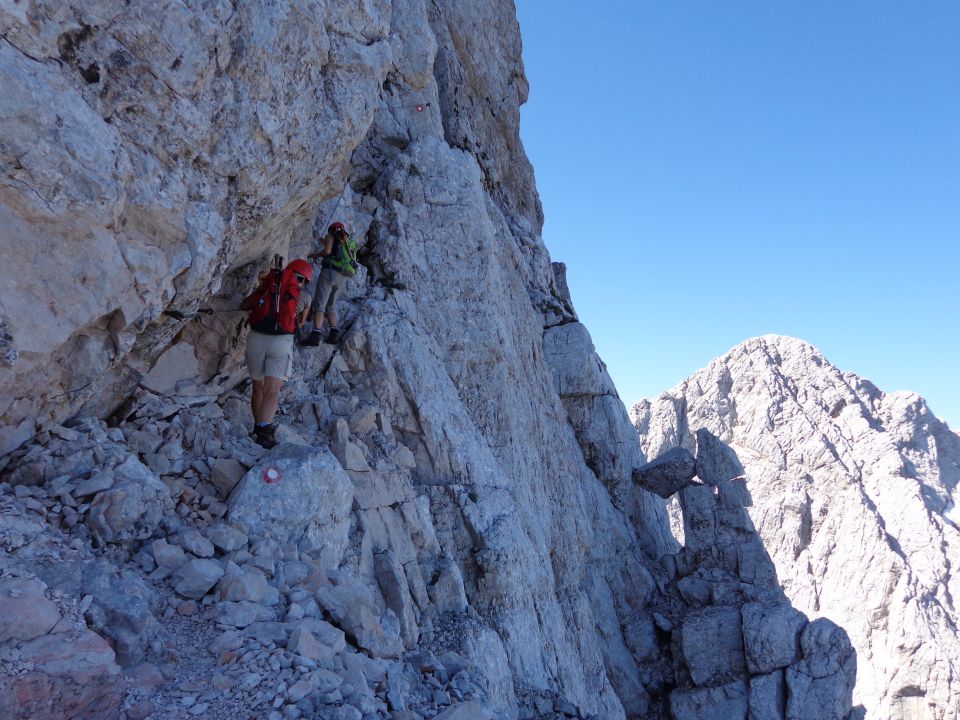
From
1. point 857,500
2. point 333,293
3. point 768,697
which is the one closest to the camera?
point 333,293

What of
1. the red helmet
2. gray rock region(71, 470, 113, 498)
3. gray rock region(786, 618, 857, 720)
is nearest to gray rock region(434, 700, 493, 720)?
gray rock region(71, 470, 113, 498)

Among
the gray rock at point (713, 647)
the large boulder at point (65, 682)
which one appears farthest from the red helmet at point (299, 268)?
the gray rock at point (713, 647)

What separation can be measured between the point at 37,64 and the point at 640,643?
1745 centimetres

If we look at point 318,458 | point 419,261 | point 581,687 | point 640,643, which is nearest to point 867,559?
point 640,643

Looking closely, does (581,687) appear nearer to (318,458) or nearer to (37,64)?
(318,458)

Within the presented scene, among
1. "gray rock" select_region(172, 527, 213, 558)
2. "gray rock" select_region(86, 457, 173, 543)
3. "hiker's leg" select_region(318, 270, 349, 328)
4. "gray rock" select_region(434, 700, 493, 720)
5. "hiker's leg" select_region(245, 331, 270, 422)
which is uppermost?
"hiker's leg" select_region(318, 270, 349, 328)

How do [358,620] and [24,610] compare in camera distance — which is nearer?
[24,610]

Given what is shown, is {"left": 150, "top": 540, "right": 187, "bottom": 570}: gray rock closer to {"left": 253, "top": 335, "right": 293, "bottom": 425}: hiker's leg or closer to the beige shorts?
{"left": 253, "top": 335, "right": 293, "bottom": 425}: hiker's leg

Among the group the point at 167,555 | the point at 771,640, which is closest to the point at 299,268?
the point at 167,555

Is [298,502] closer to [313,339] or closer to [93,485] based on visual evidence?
[93,485]

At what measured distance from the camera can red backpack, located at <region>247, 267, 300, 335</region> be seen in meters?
8.73

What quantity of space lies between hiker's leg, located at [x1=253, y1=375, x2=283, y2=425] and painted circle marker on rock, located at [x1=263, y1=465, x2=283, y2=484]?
1473 millimetres

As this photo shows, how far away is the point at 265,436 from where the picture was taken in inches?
334

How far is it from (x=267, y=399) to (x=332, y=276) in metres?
2.81
